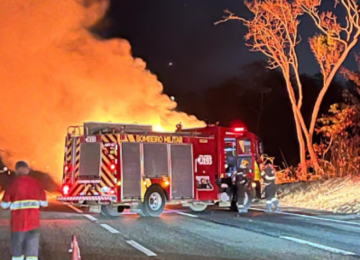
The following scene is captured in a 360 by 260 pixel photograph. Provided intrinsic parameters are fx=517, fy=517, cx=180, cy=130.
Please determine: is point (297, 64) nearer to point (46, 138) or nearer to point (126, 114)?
point (126, 114)

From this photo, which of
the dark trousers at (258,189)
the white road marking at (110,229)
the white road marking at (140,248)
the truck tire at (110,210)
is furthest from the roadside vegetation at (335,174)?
the white road marking at (140,248)

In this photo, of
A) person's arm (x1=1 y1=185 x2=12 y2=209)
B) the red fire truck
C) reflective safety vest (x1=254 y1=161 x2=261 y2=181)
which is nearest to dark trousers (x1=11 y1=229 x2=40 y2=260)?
person's arm (x1=1 y1=185 x2=12 y2=209)

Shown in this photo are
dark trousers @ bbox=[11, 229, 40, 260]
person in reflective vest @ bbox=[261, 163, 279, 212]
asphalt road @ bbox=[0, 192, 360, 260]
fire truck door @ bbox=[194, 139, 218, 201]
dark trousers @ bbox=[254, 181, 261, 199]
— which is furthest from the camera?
dark trousers @ bbox=[254, 181, 261, 199]

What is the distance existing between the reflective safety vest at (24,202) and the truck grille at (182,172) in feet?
27.3

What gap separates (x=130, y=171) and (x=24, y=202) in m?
7.48

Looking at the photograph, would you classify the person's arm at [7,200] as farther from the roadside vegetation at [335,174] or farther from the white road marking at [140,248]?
the roadside vegetation at [335,174]

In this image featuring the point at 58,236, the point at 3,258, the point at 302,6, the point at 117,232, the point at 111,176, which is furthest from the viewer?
the point at 302,6

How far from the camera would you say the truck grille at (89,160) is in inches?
562

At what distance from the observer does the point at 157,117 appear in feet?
72.8

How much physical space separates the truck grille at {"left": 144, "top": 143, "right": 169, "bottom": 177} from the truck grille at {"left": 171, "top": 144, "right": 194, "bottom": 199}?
27 centimetres

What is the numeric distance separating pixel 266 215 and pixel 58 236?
6.66 meters

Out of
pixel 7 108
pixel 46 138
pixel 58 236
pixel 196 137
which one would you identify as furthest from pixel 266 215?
pixel 7 108

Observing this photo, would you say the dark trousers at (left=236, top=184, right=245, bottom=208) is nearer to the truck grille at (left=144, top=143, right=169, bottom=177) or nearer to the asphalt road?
the asphalt road

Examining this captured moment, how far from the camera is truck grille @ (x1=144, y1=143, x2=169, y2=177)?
1475cm
